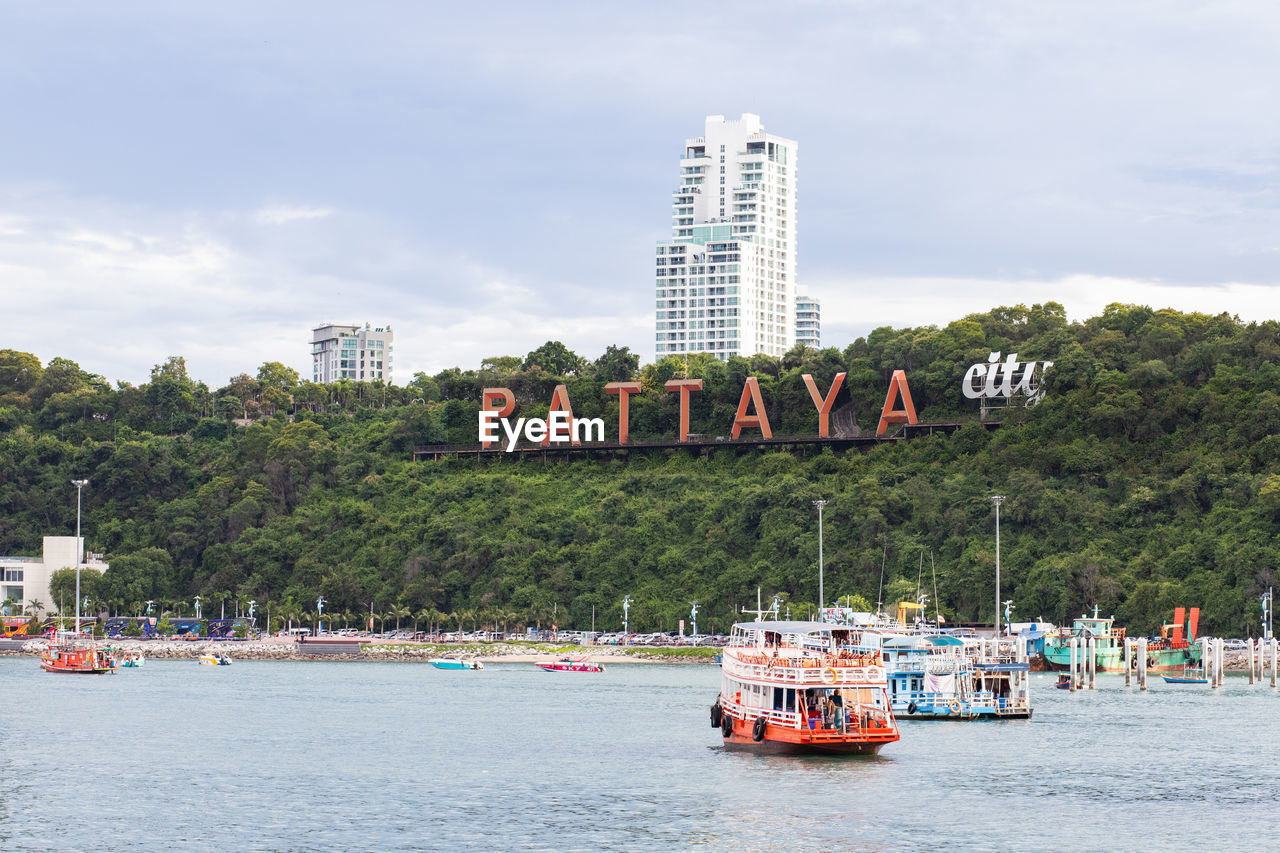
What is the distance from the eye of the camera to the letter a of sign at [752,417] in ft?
605

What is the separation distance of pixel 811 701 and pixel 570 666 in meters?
82.7

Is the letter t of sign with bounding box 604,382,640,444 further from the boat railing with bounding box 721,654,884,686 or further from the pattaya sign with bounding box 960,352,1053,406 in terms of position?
the boat railing with bounding box 721,654,884,686

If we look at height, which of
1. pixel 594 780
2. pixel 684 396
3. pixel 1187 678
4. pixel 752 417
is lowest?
pixel 1187 678

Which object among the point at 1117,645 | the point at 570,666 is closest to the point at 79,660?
the point at 570,666

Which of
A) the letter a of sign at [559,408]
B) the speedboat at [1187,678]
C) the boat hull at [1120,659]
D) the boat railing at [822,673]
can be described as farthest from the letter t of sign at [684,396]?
the boat railing at [822,673]

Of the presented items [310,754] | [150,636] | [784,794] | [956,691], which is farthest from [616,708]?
[150,636]

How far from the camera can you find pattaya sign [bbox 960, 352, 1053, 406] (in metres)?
178

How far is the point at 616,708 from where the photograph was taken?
98.6m

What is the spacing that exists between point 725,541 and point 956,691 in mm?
82899

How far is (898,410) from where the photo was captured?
181 m

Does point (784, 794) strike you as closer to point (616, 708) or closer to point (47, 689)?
point (616, 708)

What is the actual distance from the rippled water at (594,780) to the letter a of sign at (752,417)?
84.7 meters

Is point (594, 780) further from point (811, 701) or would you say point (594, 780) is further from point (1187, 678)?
point (1187, 678)

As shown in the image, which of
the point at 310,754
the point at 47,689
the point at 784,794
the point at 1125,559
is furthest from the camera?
the point at 1125,559
